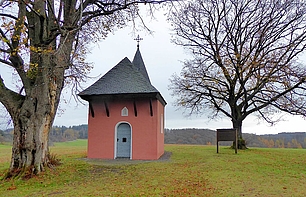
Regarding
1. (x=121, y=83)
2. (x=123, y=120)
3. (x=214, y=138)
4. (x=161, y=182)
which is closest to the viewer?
(x=161, y=182)

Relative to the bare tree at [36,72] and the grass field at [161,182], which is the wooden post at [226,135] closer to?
the grass field at [161,182]

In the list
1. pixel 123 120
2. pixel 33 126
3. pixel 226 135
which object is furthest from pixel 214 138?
pixel 33 126

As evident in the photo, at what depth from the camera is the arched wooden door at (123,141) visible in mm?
13609

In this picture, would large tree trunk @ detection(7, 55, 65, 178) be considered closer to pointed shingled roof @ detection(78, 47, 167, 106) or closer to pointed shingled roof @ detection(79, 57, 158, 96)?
pointed shingled roof @ detection(78, 47, 167, 106)

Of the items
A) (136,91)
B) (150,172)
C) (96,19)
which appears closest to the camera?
(150,172)

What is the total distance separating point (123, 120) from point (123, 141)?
3.88 ft

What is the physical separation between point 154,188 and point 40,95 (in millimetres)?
5024

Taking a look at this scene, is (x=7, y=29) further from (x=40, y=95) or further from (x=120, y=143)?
(x=120, y=143)

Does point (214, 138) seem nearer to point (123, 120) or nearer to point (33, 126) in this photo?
point (123, 120)

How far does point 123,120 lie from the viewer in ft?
44.5

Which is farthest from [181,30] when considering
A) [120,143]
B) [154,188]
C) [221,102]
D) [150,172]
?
[154,188]

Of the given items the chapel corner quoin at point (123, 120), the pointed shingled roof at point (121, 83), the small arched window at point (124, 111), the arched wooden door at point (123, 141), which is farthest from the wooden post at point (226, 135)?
the small arched window at point (124, 111)

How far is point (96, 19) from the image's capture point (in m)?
11.4

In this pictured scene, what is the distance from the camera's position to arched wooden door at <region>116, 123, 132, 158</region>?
13.6m
